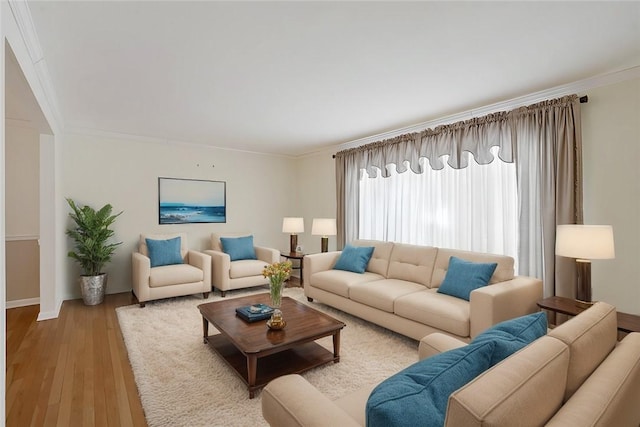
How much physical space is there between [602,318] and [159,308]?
429 centimetres

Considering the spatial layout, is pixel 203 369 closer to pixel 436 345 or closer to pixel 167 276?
pixel 436 345

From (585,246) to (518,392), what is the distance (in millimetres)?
2213

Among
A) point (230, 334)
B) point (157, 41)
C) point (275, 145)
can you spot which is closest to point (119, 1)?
point (157, 41)

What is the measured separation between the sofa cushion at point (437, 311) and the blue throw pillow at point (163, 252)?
326 centimetres

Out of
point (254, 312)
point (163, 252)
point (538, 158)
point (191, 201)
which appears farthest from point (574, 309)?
point (191, 201)

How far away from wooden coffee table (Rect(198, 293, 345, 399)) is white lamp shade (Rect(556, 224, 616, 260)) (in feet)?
6.15

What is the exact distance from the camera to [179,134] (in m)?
4.87

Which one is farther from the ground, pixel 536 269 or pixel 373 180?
pixel 373 180

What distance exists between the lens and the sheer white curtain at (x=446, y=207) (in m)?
3.57

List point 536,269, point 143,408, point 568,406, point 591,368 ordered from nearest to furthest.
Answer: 1. point 568,406
2. point 591,368
3. point 143,408
4. point 536,269

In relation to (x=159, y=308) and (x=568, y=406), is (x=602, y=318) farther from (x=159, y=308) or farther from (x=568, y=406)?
(x=159, y=308)

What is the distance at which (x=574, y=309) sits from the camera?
253cm

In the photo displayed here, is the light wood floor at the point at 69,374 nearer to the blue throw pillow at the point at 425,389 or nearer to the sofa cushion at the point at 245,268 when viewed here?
the sofa cushion at the point at 245,268

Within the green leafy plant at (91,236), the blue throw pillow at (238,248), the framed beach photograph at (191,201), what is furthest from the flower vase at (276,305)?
the framed beach photograph at (191,201)
